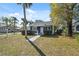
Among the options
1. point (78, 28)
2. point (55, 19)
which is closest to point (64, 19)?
point (55, 19)

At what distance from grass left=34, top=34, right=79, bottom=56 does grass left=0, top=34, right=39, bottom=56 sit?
0.19 meters

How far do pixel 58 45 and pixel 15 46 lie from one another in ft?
2.53

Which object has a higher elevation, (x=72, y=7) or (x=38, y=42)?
(x=72, y=7)

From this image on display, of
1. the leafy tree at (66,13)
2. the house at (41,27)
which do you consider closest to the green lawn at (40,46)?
the house at (41,27)

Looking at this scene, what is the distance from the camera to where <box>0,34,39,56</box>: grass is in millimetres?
4191

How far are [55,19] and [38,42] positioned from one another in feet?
2.22

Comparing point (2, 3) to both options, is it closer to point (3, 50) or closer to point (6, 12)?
point (6, 12)

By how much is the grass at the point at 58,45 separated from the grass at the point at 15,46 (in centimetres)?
19

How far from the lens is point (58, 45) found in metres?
4.35

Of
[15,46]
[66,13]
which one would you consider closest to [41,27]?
[15,46]

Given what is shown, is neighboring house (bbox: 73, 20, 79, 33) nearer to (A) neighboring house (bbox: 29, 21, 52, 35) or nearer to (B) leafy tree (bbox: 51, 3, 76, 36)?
(B) leafy tree (bbox: 51, 3, 76, 36)

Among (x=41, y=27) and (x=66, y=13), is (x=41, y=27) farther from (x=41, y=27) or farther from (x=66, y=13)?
(x=66, y=13)

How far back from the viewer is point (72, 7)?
16.1ft

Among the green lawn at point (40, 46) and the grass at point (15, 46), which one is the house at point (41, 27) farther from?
the grass at point (15, 46)
